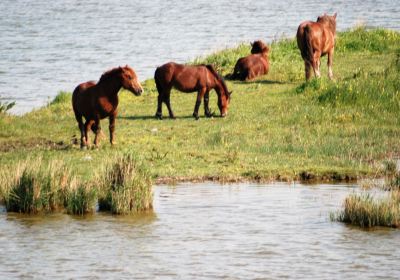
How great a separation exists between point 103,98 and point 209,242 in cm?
582

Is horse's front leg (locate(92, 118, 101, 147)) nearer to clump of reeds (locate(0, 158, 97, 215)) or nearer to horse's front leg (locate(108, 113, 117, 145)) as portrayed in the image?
horse's front leg (locate(108, 113, 117, 145))

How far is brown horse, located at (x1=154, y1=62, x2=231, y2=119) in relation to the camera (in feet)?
73.4

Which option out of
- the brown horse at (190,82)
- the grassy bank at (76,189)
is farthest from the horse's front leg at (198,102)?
the grassy bank at (76,189)

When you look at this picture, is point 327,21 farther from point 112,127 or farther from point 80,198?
point 80,198

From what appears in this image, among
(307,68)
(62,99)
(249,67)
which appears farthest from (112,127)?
(249,67)

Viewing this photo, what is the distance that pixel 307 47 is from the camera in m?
25.6

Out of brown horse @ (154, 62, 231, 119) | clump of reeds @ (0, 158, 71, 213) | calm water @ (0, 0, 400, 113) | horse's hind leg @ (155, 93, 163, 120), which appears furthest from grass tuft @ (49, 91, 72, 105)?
clump of reeds @ (0, 158, 71, 213)

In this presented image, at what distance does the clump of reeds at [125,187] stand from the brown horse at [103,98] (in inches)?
149

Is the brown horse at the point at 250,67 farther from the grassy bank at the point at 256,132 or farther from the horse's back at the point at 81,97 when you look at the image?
the horse's back at the point at 81,97

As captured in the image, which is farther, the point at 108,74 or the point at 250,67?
the point at 250,67

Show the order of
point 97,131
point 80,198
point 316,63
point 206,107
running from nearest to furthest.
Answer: point 80,198, point 97,131, point 206,107, point 316,63

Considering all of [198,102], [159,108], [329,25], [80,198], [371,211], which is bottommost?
[371,211]

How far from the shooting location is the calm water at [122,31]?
3631cm

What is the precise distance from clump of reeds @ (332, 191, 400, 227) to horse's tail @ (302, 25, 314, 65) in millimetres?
11097
